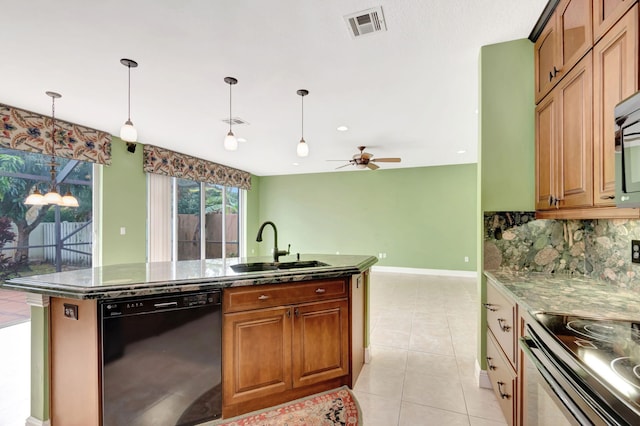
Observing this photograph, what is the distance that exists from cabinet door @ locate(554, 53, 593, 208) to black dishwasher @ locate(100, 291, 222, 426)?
221 centimetres

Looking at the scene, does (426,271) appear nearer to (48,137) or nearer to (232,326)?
(232,326)

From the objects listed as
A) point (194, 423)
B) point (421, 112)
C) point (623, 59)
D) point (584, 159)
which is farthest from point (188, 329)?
point (421, 112)

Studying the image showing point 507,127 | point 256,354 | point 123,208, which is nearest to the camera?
point 256,354

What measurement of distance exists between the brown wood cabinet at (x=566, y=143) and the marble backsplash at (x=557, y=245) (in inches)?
8.6

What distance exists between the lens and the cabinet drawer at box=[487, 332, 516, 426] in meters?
1.61

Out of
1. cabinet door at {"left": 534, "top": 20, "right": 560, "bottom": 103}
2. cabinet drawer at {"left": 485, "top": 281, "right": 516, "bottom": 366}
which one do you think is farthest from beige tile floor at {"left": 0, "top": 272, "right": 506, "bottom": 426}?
cabinet door at {"left": 534, "top": 20, "right": 560, "bottom": 103}

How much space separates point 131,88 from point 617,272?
4.29 metres

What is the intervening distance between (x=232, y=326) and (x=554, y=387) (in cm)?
162

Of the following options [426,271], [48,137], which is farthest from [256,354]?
[426,271]

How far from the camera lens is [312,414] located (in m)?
1.95

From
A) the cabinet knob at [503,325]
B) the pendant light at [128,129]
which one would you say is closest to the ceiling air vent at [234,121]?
the pendant light at [128,129]

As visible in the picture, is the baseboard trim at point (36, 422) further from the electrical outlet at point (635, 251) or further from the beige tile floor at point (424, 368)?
the electrical outlet at point (635, 251)

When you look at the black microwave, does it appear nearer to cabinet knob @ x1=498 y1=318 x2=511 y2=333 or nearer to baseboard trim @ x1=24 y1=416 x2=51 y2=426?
cabinet knob @ x1=498 y1=318 x2=511 y2=333

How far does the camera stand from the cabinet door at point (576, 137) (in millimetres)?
1480
